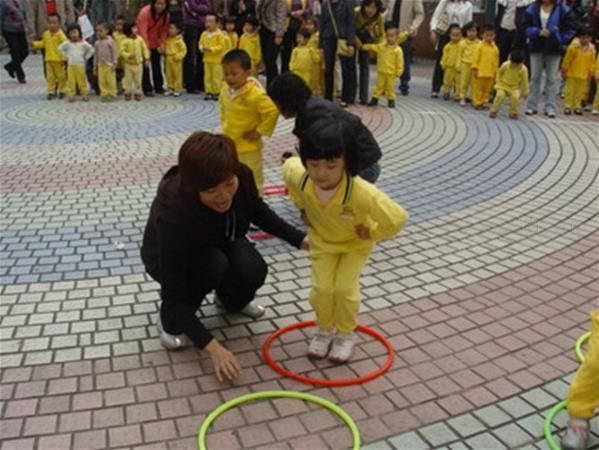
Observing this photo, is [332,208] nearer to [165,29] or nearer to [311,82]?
[311,82]

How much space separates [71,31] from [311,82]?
4.73 meters

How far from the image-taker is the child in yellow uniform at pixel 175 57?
41.1 feet

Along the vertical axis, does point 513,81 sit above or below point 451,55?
below

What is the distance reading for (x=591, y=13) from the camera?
41.3 ft

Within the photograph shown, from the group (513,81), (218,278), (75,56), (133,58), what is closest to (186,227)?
(218,278)

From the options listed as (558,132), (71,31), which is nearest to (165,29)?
(71,31)

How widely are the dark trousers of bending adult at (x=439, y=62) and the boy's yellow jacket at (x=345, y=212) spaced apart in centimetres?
973

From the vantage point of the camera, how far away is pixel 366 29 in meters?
11.5

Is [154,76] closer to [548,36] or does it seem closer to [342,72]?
[342,72]

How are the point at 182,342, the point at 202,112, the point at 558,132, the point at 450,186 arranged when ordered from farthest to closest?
the point at 202,112 < the point at 558,132 < the point at 450,186 < the point at 182,342

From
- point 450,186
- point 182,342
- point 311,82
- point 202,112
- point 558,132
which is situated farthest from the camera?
point 311,82

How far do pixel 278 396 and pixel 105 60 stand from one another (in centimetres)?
1042

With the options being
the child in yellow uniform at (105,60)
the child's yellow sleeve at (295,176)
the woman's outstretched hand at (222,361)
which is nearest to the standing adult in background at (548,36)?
the child in yellow uniform at (105,60)

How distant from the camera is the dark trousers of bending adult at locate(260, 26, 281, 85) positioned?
12.2 m
